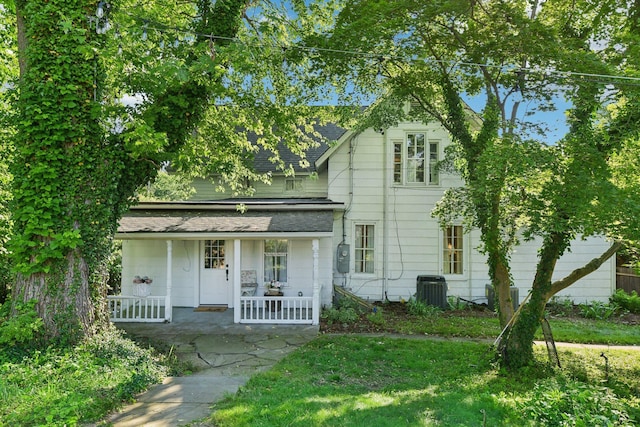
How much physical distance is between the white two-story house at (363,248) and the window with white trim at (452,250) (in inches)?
1.4

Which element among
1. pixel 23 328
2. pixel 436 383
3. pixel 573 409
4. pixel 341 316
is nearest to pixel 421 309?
pixel 341 316

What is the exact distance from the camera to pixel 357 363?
698cm

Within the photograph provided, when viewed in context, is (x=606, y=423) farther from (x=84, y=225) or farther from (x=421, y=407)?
(x=84, y=225)

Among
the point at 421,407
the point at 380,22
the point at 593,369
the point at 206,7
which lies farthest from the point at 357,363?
the point at 206,7

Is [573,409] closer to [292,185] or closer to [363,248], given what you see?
[363,248]

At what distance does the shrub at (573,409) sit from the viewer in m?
4.00

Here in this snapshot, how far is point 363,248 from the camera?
1288 cm

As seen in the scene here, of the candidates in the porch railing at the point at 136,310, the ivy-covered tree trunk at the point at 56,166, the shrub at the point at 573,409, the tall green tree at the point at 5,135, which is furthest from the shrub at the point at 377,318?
the tall green tree at the point at 5,135

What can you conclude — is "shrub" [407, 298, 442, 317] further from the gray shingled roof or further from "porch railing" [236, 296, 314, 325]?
the gray shingled roof

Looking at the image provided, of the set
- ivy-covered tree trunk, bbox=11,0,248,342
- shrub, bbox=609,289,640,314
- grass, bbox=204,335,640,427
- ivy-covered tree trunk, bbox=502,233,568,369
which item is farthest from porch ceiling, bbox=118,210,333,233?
shrub, bbox=609,289,640,314

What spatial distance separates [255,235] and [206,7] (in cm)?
536

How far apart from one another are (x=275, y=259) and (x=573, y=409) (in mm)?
8893

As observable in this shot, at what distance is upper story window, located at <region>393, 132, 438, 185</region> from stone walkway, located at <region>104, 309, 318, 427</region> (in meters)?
6.31

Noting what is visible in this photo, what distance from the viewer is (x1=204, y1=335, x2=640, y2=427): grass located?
170 inches
